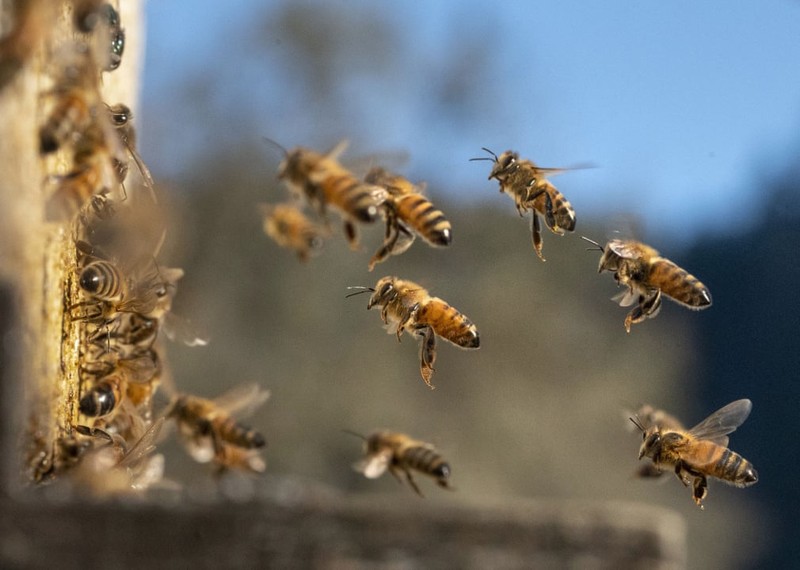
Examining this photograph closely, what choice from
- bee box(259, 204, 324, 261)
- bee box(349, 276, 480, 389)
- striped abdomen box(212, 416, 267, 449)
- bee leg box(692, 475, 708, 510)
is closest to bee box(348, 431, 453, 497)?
striped abdomen box(212, 416, 267, 449)

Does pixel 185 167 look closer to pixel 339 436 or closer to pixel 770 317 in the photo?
pixel 339 436

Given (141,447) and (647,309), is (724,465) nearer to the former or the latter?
(647,309)

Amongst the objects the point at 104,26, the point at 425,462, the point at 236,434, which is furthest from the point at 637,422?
the point at 104,26

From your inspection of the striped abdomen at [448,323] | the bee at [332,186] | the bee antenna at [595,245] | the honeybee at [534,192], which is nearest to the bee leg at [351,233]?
the bee at [332,186]

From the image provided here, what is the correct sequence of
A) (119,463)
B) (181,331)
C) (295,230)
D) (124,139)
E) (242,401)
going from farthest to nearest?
(295,230), (242,401), (181,331), (119,463), (124,139)

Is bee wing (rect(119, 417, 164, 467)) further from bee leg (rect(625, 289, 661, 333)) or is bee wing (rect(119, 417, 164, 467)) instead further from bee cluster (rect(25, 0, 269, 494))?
bee leg (rect(625, 289, 661, 333))

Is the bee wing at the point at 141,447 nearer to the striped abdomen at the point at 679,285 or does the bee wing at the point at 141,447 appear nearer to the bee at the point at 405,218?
the bee at the point at 405,218

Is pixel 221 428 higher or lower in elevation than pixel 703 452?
lower

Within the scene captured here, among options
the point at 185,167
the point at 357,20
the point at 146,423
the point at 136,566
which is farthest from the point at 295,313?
the point at 146,423
